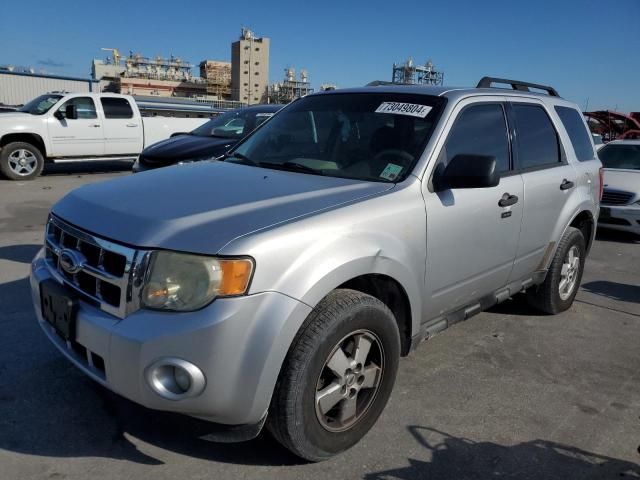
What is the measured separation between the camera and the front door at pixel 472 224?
3098 millimetres

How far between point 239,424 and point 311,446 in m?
0.42

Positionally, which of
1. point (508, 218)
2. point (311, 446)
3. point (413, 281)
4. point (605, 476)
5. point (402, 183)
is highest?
point (402, 183)

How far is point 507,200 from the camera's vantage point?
3.58m

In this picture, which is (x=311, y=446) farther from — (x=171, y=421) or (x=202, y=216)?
(x=202, y=216)

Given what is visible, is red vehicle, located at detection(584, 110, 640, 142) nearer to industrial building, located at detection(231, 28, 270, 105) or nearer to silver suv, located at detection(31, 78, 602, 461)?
silver suv, located at detection(31, 78, 602, 461)

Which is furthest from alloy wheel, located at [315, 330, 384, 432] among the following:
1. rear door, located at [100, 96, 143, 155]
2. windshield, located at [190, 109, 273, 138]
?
rear door, located at [100, 96, 143, 155]

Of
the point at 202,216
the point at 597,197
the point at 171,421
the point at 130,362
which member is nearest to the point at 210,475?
the point at 171,421

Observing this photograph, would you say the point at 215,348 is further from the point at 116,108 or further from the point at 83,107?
the point at 116,108

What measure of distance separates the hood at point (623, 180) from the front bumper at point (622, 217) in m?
0.26

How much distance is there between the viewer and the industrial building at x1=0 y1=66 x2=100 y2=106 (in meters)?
28.5

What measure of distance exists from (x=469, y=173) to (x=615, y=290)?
3764 millimetres

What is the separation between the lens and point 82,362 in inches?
96.9

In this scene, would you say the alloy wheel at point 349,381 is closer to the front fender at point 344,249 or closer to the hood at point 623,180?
the front fender at point 344,249

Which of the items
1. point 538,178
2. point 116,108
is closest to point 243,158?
point 538,178
